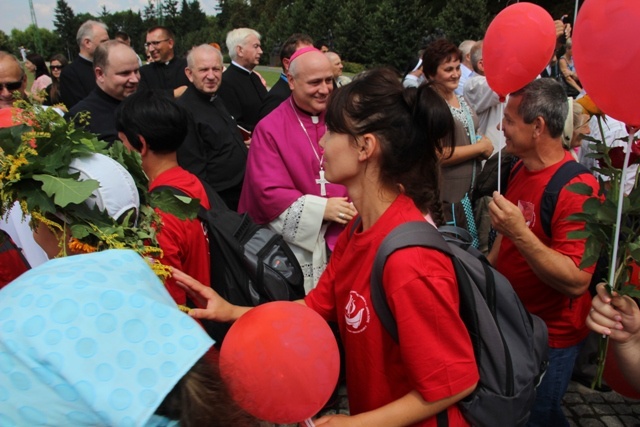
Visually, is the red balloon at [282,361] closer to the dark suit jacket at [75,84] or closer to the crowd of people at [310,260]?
the crowd of people at [310,260]

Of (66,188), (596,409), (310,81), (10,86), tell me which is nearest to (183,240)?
(66,188)

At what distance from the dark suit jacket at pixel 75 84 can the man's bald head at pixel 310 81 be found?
3.35 m

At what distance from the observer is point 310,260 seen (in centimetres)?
324

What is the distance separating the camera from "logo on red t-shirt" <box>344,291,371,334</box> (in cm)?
155

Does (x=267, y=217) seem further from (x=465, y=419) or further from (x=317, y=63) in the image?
(x=465, y=419)

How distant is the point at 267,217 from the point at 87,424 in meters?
2.51

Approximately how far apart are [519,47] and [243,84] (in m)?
3.96

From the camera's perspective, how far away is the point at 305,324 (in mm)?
1338

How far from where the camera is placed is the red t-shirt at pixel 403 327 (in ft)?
4.55

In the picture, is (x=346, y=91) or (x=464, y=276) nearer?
(x=464, y=276)

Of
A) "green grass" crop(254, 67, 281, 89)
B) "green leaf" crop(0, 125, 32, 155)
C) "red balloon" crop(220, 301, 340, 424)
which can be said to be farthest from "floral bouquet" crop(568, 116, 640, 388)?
"green grass" crop(254, 67, 281, 89)

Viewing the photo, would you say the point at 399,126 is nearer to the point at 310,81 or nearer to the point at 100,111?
the point at 310,81

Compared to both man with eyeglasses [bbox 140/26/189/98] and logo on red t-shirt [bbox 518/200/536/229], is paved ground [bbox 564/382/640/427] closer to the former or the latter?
logo on red t-shirt [bbox 518/200/536/229]

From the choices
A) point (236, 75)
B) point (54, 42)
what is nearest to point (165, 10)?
point (54, 42)
